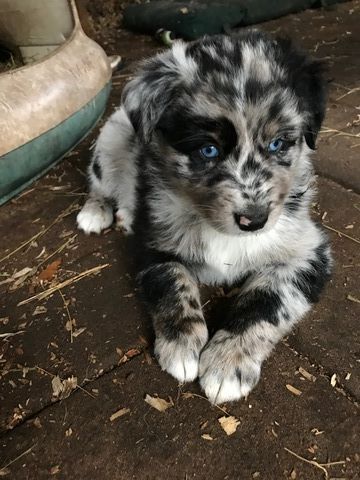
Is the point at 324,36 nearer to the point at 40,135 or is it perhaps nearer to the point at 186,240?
the point at 40,135

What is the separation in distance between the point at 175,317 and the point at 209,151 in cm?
88

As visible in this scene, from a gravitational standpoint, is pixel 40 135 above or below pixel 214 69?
below

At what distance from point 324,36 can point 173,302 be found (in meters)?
5.67

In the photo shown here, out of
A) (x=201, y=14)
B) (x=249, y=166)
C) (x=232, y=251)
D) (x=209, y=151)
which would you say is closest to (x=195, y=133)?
(x=209, y=151)

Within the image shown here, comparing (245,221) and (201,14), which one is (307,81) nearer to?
(245,221)

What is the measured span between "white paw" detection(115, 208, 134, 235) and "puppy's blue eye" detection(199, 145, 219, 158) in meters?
1.36

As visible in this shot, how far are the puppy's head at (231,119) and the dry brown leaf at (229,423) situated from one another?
89 centimetres

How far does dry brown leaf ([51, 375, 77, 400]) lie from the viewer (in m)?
2.78

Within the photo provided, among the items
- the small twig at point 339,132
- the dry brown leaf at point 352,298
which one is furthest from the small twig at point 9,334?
the small twig at point 339,132

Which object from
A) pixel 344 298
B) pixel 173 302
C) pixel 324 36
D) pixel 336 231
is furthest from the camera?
pixel 324 36

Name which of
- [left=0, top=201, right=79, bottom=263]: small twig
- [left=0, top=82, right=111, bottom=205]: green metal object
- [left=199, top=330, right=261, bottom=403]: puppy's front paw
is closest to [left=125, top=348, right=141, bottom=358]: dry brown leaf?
[left=199, top=330, right=261, bottom=403]: puppy's front paw

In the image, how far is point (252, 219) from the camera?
2594 mm

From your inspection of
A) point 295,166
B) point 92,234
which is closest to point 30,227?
point 92,234

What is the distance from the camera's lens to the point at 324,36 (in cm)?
733
